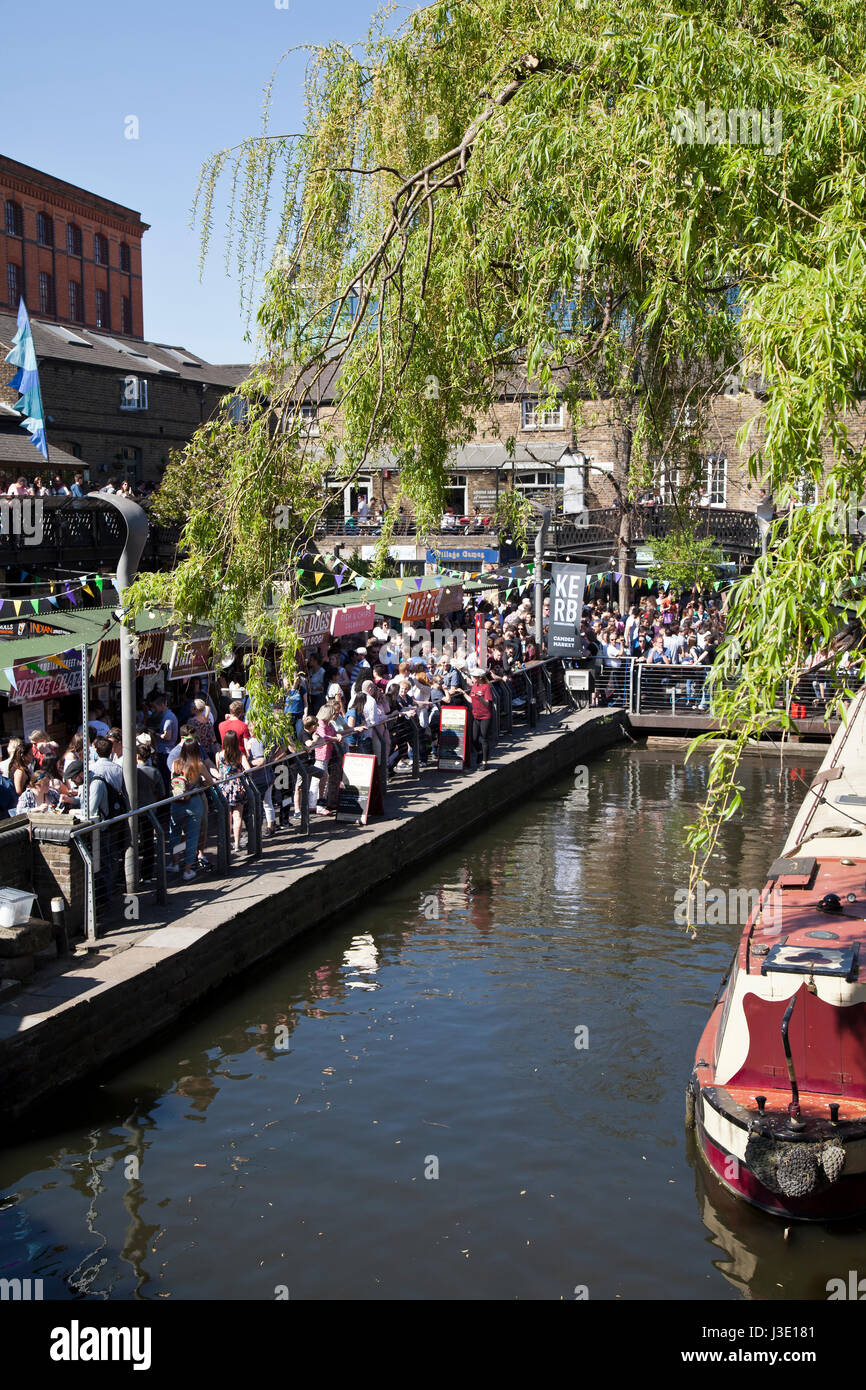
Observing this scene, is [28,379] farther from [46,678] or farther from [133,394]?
[133,394]

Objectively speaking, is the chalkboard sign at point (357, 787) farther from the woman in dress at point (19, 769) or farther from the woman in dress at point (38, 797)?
the woman in dress at point (38, 797)

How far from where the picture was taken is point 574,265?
9.27 m

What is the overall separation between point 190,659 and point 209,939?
6.31 meters

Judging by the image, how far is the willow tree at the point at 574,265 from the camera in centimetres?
725

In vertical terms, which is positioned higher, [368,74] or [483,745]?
[368,74]

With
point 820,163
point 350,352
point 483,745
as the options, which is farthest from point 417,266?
point 483,745

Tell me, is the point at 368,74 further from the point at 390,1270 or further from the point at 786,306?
the point at 390,1270

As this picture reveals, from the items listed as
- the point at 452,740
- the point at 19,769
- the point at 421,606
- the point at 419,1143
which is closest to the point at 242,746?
the point at 19,769

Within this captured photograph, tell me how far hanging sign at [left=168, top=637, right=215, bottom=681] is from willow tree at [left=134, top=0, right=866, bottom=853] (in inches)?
234

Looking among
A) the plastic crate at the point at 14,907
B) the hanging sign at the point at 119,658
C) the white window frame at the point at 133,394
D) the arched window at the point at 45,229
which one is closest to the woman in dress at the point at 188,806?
Result: the hanging sign at the point at 119,658

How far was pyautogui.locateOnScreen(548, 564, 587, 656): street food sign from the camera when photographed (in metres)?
26.7

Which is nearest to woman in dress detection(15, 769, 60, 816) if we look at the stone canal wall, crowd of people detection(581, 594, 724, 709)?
the stone canal wall

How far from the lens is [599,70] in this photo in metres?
9.44

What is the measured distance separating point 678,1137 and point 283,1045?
3.62 meters
